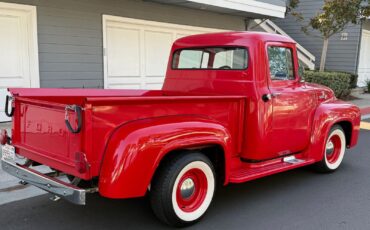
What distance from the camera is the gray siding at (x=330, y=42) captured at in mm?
16250

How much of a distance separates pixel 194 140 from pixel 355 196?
2.35 metres

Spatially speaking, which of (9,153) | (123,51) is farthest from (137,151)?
(123,51)

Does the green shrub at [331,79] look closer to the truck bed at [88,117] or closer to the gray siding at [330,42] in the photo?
the gray siding at [330,42]

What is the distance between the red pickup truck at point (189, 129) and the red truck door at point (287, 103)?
0.01m

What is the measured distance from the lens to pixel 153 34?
10297 millimetres

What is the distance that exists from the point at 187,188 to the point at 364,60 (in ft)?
53.4

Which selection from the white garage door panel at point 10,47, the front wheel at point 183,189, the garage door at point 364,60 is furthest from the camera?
the garage door at point 364,60

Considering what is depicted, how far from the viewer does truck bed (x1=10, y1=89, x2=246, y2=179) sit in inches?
127

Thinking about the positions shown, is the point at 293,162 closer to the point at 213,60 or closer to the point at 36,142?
the point at 213,60

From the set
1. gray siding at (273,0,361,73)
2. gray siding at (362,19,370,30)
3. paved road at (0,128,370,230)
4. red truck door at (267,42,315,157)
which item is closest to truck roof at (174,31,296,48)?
red truck door at (267,42,315,157)

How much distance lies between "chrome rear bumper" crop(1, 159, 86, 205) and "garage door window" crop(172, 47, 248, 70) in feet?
8.03

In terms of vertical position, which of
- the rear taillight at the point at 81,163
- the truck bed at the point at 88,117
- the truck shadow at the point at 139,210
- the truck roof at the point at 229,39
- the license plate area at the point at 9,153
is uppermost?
the truck roof at the point at 229,39

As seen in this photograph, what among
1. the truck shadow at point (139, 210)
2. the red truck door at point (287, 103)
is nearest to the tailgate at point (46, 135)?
the truck shadow at point (139, 210)

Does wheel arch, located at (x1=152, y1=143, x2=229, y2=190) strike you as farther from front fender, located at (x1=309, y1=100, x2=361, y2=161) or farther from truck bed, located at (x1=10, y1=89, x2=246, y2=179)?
front fender, located at (x1=309, y1=100, x2=361, y2=161)
